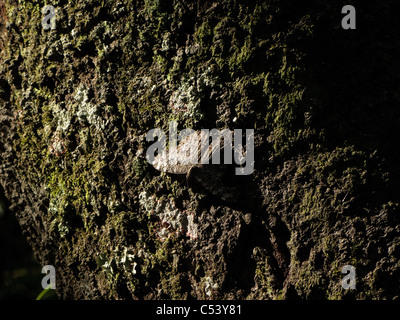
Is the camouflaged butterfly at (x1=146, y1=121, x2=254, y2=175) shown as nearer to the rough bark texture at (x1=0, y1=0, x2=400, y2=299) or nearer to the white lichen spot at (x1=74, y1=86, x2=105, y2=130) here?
the rough bark texture at (x1=0, y1=0, x2=400, y2=299)

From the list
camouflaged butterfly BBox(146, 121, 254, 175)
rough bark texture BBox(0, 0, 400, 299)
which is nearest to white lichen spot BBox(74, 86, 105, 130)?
rough bark texture BBox(0, 0, 400, 299)

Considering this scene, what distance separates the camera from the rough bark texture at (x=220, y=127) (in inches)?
29.5

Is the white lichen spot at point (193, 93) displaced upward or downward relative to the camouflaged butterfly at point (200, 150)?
upward

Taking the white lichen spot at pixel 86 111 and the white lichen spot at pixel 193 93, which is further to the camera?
the white lichen spot at pixel 86 111

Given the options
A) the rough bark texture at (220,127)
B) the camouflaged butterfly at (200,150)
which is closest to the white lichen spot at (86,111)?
the rough bark texture at (220,127)

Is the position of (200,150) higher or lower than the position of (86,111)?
lower

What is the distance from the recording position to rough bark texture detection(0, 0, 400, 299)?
0.75 metres

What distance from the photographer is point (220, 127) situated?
0.84m

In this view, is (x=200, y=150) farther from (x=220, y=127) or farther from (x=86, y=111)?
(x=86, y=111)

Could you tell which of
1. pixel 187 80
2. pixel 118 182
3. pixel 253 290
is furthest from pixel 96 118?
pixel 253 290

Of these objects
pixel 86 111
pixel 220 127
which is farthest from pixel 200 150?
pixel 86 111

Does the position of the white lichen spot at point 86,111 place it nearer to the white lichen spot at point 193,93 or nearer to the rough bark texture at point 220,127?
the rough bark texture at point 220,127

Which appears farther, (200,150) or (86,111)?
(86,111)

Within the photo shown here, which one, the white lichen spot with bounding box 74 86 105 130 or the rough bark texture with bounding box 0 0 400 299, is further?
the white lichen spot with bounding box 74 86 105 130
